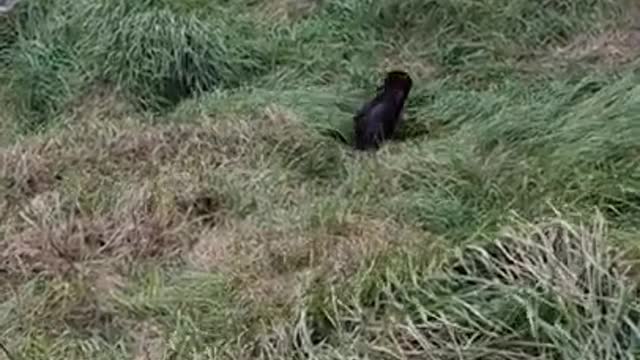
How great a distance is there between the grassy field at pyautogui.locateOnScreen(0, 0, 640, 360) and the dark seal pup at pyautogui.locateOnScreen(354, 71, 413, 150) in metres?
0.07

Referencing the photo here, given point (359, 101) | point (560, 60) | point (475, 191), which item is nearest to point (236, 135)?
point (359, 101)

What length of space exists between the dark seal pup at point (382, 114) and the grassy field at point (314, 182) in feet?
0.24

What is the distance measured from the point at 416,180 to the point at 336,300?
3.83 ft

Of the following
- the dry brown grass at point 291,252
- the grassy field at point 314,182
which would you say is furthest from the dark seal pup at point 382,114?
the dry brown grass at point 291,252

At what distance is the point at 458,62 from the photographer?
19.4 ft

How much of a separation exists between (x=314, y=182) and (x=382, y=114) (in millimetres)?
527

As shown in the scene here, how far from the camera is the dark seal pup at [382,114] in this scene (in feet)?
16.9

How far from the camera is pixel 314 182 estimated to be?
15.8 feet

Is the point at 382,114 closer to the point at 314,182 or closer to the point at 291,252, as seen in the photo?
the point at 314,182

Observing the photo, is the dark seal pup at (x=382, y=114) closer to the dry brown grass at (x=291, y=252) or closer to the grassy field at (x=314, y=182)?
the grassy field at (x=314, y=182)

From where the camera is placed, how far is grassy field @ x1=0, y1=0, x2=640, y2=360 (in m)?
3.34

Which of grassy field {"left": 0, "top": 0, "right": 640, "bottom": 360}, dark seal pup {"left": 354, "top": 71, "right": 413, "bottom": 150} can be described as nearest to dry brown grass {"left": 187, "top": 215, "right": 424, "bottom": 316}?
grassy field {"left": 0, "top": 0, "right": 640, "bottom": 360}

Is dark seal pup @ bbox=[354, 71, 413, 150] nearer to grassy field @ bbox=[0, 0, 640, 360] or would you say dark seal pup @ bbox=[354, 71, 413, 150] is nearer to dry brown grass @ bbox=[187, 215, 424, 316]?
grassy field @ bbox=[0, 0, 640, 360]

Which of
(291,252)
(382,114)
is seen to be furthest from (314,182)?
(291,252)
